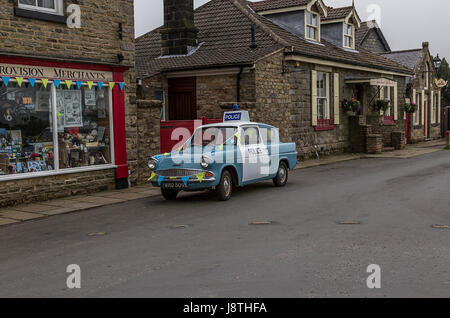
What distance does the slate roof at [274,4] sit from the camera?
72.4 feet

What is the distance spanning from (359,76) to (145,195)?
50.9ft

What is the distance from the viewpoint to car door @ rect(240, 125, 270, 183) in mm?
11633

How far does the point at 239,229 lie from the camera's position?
7.94 meters

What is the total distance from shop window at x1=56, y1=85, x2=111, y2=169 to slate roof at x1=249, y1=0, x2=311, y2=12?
11821mm

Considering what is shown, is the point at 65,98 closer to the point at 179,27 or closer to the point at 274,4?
the point at 179,27

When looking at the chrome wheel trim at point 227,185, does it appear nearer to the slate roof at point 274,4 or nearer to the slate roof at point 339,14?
the slate roof at point 274,4

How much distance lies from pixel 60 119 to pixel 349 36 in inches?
700

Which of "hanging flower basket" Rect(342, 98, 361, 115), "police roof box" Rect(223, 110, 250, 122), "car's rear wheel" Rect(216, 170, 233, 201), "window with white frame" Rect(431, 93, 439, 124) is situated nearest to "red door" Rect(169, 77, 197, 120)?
"police roof box" Rect(223, 110, 250, 122)

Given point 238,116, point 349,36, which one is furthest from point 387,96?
point 238,116

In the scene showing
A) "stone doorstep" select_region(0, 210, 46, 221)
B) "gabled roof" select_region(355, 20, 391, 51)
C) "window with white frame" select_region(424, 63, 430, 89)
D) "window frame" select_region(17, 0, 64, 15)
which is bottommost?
"stone doorstep" select_region(0, 210, 46, 221)

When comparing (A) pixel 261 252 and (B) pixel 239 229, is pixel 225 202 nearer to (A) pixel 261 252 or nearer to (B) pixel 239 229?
(B) pixel 239 229

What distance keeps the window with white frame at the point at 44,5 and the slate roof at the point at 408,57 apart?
89.6 feet

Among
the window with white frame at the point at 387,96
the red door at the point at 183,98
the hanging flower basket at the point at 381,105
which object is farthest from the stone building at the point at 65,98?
the window with white frame at the point at 387,96

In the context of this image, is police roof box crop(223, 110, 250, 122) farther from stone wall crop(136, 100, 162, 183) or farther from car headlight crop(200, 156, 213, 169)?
car headlight crop(200, 156, 213, 169)
